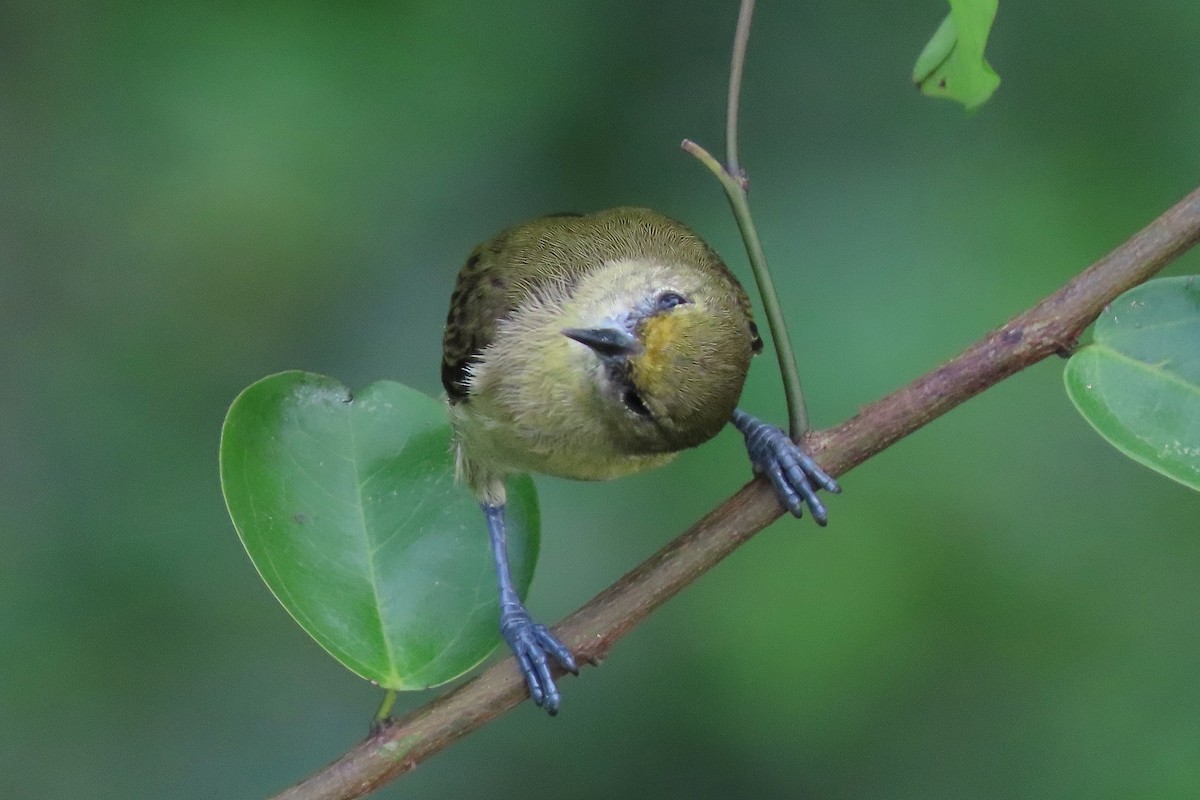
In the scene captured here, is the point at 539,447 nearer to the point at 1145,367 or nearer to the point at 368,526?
the point at 368,526

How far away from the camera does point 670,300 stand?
2.08 m

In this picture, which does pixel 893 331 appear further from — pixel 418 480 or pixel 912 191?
pixel 418 480

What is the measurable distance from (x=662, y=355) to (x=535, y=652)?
28.0 inches

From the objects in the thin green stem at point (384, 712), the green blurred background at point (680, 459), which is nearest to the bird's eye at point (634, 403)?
the thin green stem at point (384, 712)

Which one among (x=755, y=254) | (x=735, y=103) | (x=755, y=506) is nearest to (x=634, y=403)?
(x=755, y=506)

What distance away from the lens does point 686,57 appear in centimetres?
403

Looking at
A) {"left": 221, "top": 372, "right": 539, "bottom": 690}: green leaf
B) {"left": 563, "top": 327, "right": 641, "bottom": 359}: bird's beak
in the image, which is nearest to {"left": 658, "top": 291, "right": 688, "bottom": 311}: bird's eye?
{"left": 563, "top": 327, "right": 641, "bottom": 359}: bird's beak

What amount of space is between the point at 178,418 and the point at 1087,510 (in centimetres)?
265

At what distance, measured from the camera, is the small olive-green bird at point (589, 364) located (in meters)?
1.99

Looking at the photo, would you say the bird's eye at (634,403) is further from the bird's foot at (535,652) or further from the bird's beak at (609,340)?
the bird's foot at (535,652)

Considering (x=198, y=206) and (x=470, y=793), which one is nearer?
(x=470, y=793)

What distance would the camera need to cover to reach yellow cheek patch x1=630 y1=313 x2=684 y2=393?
1960mm

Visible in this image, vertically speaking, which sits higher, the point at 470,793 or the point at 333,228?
the point at 333,228

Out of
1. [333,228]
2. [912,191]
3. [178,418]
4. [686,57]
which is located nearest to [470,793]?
[178,418]
